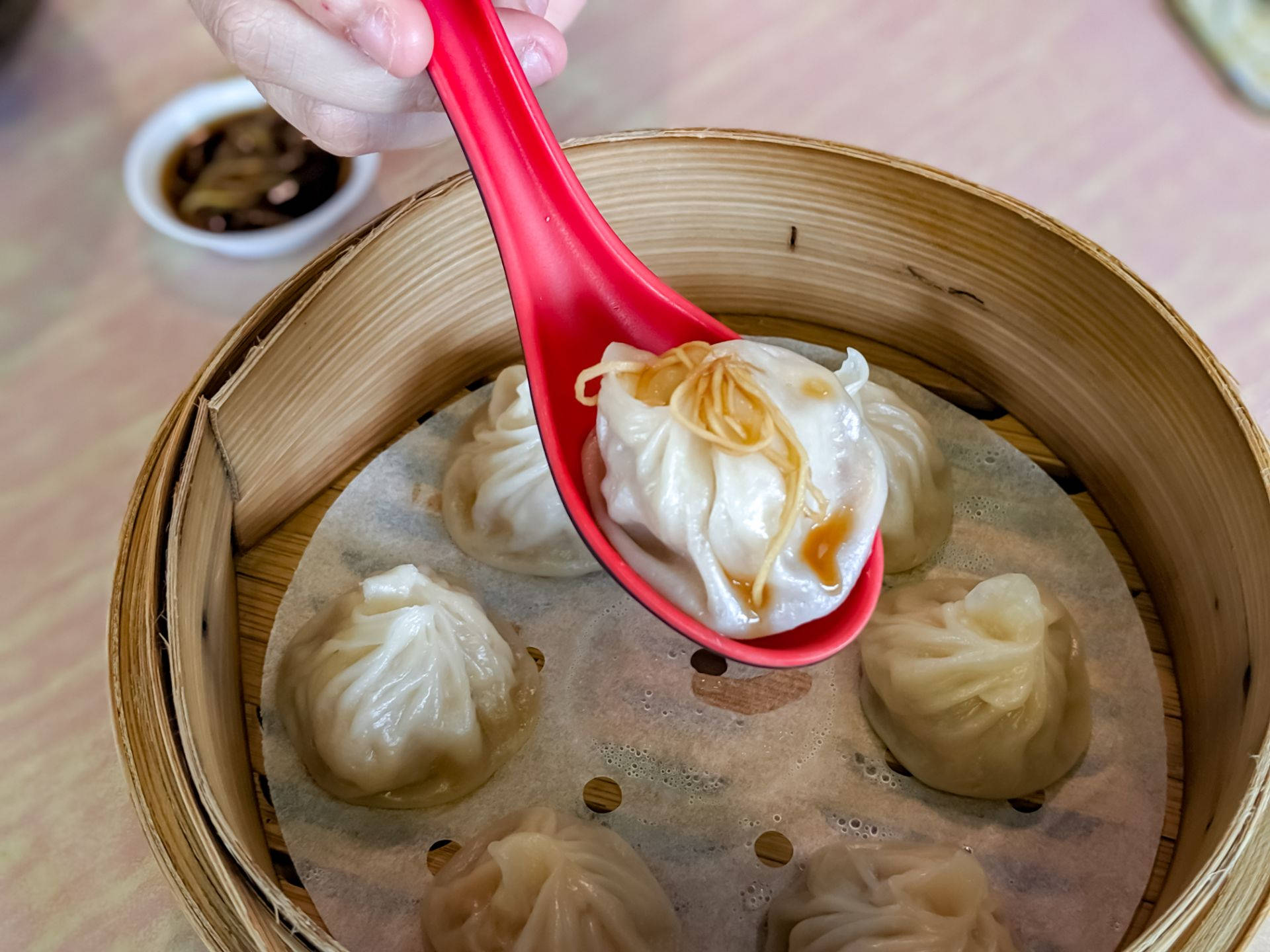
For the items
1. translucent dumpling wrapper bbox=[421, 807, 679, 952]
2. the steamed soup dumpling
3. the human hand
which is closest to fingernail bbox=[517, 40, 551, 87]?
the human hand

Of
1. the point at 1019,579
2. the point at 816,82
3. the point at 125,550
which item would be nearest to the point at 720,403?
the point at 1019,579

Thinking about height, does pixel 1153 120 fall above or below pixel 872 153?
below

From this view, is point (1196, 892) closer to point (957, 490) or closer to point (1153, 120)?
point (957, 490)

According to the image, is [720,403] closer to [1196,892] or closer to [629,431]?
[629,431]

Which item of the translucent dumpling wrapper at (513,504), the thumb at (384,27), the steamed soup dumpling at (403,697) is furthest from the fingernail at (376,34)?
the steamed soup dumpling at (403,697)

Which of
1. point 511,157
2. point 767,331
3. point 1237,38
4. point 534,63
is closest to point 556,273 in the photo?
point 511,157

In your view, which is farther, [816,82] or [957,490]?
[816,82]

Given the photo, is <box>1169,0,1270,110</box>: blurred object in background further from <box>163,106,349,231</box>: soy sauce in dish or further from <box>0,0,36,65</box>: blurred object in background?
<box>0,0,36,65</box>: blurred object in background

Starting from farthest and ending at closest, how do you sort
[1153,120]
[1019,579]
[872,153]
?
[1153,120]
[872,153]
[1019,579]

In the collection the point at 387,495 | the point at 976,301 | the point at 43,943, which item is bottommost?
the point at 43,943

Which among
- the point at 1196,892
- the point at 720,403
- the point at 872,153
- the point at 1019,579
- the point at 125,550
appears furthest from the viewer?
the point at 872,153
